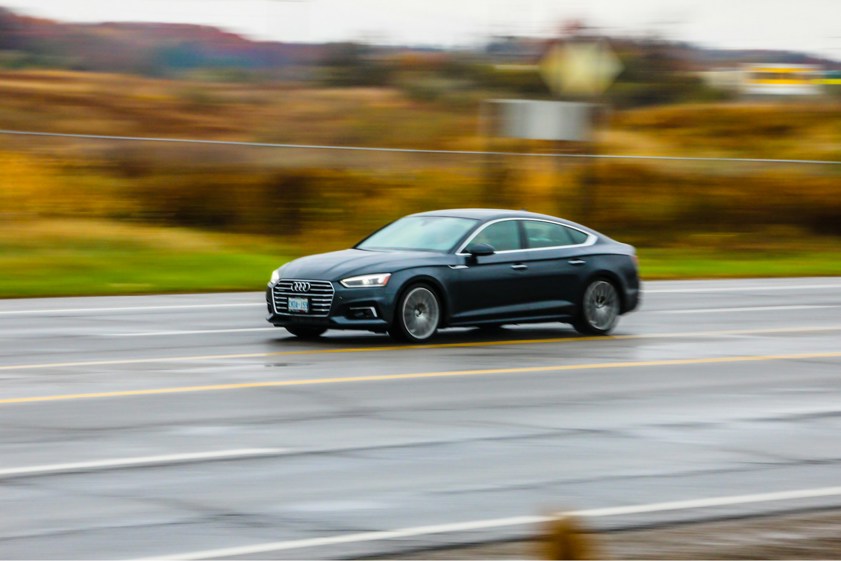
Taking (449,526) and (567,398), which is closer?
(449,526)

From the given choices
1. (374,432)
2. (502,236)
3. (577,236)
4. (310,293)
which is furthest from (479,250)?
(374,432)

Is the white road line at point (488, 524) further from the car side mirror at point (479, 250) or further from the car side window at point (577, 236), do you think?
the car side window at point (577, 236)

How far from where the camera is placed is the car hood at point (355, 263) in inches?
581

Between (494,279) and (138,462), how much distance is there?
7.48m

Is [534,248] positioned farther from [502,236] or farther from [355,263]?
[355,263]

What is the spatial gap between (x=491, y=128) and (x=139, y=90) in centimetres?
1249

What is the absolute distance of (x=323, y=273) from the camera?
48.4 feet

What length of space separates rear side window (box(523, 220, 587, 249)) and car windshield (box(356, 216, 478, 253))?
745mm

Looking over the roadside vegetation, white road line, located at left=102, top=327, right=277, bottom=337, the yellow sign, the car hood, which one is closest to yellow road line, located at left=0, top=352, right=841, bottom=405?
the car hood

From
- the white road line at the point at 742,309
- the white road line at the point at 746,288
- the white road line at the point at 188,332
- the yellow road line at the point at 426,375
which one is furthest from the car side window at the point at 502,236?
the white road line at the point at 746,288

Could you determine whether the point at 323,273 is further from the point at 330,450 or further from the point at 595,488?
the point at 595,488

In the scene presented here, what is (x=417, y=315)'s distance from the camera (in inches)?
597

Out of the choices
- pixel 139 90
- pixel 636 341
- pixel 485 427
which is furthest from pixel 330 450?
pixel 139 90

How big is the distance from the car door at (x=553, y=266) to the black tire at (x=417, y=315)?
4.34 feet
